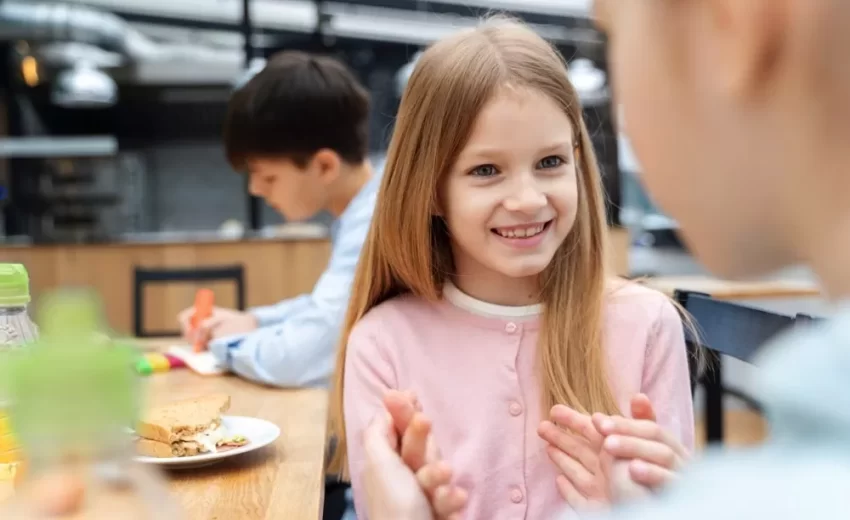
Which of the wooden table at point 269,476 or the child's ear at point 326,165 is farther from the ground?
the child's ear at point 326,165

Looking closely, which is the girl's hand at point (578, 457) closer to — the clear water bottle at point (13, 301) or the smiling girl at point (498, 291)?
the smiling girl at point (498, 291)

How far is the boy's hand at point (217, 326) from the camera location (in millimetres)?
1694

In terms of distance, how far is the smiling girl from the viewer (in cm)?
98

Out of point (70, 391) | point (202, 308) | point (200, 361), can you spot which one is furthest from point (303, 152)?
point (70, 391)

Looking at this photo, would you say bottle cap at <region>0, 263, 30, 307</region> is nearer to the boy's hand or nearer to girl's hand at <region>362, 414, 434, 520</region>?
girl's hand at <region>362, 414, 434, 520</region>

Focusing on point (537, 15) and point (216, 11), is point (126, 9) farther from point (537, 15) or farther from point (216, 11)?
point (537, 15)

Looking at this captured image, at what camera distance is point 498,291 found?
43.4 inches

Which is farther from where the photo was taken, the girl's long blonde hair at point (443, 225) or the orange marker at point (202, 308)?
the orange marker at point (202, 308)

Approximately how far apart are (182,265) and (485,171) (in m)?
3.29

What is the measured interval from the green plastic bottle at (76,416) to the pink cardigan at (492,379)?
2.00 feet

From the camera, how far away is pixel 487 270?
1.10 m

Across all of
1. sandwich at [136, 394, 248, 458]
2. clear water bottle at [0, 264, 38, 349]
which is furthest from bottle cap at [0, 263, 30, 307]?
sandwich at [136, 394, 248, 458]

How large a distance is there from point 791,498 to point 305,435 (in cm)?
84

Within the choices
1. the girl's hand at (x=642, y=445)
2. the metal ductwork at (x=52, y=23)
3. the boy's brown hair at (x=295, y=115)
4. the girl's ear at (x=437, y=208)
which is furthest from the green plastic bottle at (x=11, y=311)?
the metal ductwork at (x=52, y=23)
